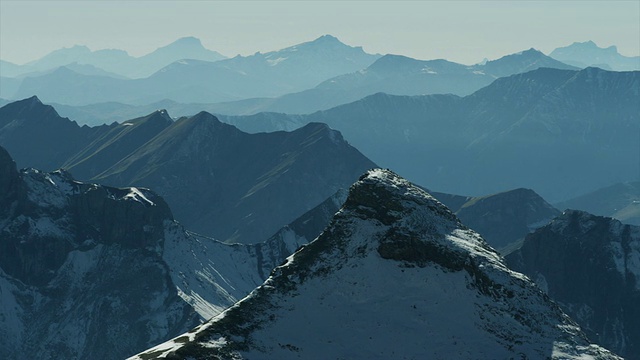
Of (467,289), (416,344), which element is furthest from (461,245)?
(416,344)

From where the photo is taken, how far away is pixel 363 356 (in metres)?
124

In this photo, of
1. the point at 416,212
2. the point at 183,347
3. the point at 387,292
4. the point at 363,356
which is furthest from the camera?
the point at 416,212

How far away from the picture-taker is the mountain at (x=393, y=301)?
124 m

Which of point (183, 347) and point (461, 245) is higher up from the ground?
point (461, 245)

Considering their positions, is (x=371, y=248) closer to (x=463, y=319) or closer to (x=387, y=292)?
(x=387, y=292)

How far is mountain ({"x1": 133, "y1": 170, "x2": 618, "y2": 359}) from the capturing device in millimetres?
124312

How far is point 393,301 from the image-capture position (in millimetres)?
133750

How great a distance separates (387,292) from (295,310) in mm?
13564

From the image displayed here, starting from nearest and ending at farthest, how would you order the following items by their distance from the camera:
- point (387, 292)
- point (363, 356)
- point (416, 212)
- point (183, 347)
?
point (183, 347) → point (363, 356) → point (387, 292) → point (416, 212)

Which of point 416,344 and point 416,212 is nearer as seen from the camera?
point 416,344

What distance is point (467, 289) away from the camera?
13562 cm

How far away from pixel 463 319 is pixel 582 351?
15.8 metres

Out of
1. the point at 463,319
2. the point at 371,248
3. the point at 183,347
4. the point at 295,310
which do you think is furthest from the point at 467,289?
the point at 183,347

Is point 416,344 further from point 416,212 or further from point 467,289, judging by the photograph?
point 416,212
